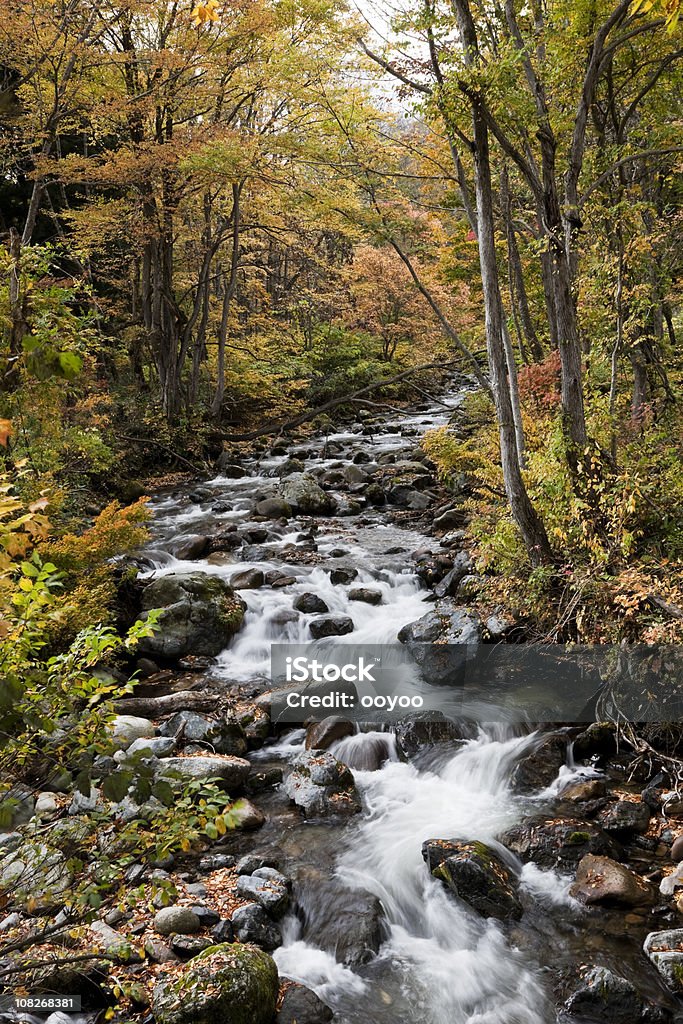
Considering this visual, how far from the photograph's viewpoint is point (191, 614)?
8.55 meters

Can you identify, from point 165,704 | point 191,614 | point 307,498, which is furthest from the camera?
point 307,498

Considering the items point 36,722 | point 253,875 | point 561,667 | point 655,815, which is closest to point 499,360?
point 561,667

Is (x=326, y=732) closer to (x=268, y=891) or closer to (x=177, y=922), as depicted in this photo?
(x=268, y=891)

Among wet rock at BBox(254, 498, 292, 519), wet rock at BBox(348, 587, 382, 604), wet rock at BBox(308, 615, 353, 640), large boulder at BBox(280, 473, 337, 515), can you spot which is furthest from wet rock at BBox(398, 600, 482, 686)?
large boulder at BBox(280, 473, 337, 515)

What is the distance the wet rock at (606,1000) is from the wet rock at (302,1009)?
55.0 inches

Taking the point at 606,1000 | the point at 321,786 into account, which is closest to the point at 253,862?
the point at 321,786

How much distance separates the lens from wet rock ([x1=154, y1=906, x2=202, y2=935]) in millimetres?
4102

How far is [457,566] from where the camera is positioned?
945 cm

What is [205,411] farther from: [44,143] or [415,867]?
[415,867]

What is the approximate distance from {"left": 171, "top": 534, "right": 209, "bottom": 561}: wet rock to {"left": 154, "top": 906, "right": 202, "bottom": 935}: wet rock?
23.9 ft

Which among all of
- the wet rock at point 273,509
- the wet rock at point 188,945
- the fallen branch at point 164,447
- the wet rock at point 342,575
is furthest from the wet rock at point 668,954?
the fallen branch at point 164,447

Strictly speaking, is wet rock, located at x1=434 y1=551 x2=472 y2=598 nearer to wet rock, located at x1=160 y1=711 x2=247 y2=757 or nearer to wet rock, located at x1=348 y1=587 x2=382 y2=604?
wet rock, located at x1=348 y1=587 x2=382 y2=604

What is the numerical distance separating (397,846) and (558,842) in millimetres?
1235

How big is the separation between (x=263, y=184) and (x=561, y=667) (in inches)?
581
